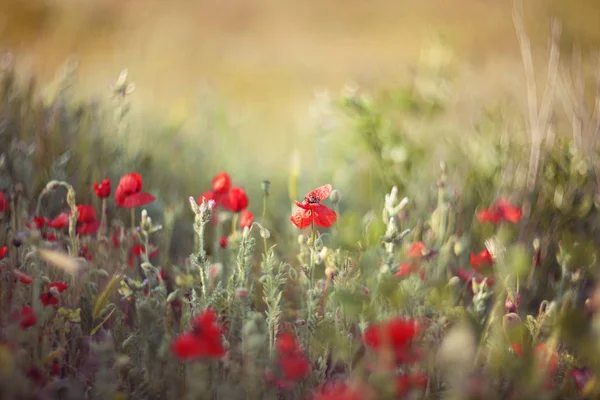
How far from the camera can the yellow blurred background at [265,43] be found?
3.43m

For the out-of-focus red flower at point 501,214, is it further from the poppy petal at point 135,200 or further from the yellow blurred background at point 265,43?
the poppy petal at point 135,200

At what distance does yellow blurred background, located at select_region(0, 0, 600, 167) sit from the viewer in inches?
135

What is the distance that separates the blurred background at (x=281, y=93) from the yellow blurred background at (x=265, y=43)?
0.03m

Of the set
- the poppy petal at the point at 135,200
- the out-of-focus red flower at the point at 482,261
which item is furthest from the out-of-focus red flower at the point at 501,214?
the poppy petal at the point at 135,200

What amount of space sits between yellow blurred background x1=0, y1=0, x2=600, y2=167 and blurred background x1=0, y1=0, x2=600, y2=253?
3cm

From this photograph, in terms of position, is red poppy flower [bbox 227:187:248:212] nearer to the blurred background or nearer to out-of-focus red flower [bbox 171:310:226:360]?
the blurred background

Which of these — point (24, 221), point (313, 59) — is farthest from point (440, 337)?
point (313, 59)

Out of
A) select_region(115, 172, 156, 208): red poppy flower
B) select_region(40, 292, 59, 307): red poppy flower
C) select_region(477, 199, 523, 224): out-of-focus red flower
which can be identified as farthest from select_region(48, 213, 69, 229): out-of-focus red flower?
select_region(477, 199, 523, 224): out-of-focus red flower

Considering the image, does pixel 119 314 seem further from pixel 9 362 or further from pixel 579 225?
pixel 579 225

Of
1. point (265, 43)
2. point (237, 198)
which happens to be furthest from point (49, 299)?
point (265, 43)

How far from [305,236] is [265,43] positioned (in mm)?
7687

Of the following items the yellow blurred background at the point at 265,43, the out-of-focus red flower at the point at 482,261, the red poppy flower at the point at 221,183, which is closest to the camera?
the out-of-focus red flower at the point at 482,261

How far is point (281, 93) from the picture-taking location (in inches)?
262

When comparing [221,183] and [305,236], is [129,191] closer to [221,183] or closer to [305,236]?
[221,183]
